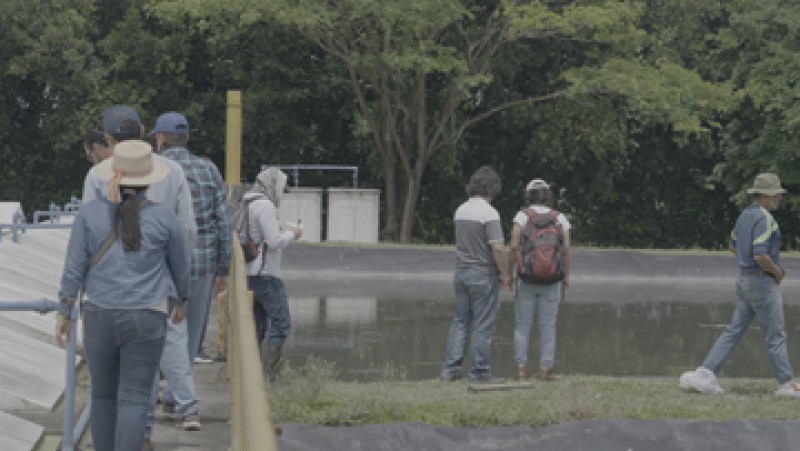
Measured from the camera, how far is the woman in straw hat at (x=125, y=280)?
20.2ft

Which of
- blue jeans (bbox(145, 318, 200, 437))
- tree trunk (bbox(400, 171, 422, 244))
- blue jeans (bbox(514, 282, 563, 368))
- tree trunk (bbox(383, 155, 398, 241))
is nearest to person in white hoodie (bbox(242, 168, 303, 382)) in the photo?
blue jeans (bbox(514, 282, 563, 368))

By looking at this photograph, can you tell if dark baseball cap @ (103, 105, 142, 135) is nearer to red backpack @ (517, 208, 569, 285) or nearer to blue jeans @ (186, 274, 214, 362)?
blue jeans @ (186, 274, 214, 362)

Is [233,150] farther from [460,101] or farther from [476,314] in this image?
[460,101]

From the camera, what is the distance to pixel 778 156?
106ft

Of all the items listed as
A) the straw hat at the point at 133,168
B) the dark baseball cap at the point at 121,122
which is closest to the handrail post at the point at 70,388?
the straw hat at the point at 133,168

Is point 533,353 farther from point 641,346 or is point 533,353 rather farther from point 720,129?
point 720,129

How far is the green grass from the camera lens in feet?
30.2

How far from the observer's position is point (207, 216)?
834 centimetres

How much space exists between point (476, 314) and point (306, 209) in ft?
58.5

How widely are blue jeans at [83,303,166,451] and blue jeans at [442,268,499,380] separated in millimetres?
5381

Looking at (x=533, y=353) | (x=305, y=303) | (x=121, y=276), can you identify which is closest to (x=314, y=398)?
(x=121, y=276)

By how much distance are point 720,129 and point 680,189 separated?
2467mm

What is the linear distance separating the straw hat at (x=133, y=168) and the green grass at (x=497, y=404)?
10.4 feet

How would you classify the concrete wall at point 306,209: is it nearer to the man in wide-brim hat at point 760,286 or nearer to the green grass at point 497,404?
the green grass at point 497,404
